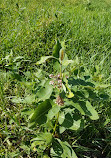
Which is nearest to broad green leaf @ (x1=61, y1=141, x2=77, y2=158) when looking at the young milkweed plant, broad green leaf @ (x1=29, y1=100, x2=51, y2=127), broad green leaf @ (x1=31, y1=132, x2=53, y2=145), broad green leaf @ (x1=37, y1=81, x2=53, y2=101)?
the young milkweed plant

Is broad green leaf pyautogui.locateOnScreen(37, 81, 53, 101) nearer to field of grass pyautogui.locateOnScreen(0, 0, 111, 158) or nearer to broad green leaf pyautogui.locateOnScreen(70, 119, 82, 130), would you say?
field of grass pyautogui.locateOnScreen(0, 0, 111, 158)

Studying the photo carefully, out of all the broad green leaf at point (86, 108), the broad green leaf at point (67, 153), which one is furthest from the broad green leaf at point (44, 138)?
the broad green leaf at point (86, 108)

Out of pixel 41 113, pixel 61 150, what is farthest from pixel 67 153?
pixel 41 113

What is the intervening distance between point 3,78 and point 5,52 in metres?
0.46

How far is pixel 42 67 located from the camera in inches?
91.1

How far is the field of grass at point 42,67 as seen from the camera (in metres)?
1.46

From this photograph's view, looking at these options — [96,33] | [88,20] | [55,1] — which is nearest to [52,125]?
[96,33]

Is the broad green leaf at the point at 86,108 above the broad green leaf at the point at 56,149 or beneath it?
above

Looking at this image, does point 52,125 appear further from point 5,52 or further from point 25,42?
point 25,42

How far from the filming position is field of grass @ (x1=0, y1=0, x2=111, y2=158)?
4.80ft

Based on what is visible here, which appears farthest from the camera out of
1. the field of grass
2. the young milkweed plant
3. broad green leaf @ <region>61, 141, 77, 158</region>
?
the field of grass

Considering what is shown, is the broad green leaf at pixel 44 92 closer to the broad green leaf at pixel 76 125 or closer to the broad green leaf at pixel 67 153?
the broad green leaf at pixel 76 125

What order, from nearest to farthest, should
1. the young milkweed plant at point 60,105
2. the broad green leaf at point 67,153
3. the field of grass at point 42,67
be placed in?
the young milkweed plant at point 60,105 → the broad green leaf at point 67,153 → the field of grass at point 42,67

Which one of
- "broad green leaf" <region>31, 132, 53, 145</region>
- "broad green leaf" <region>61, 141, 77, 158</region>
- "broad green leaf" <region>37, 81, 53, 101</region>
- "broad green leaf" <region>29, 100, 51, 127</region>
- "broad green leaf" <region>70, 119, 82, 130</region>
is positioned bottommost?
"broad green leaf" <region>61, 141, 77, 158</region>
